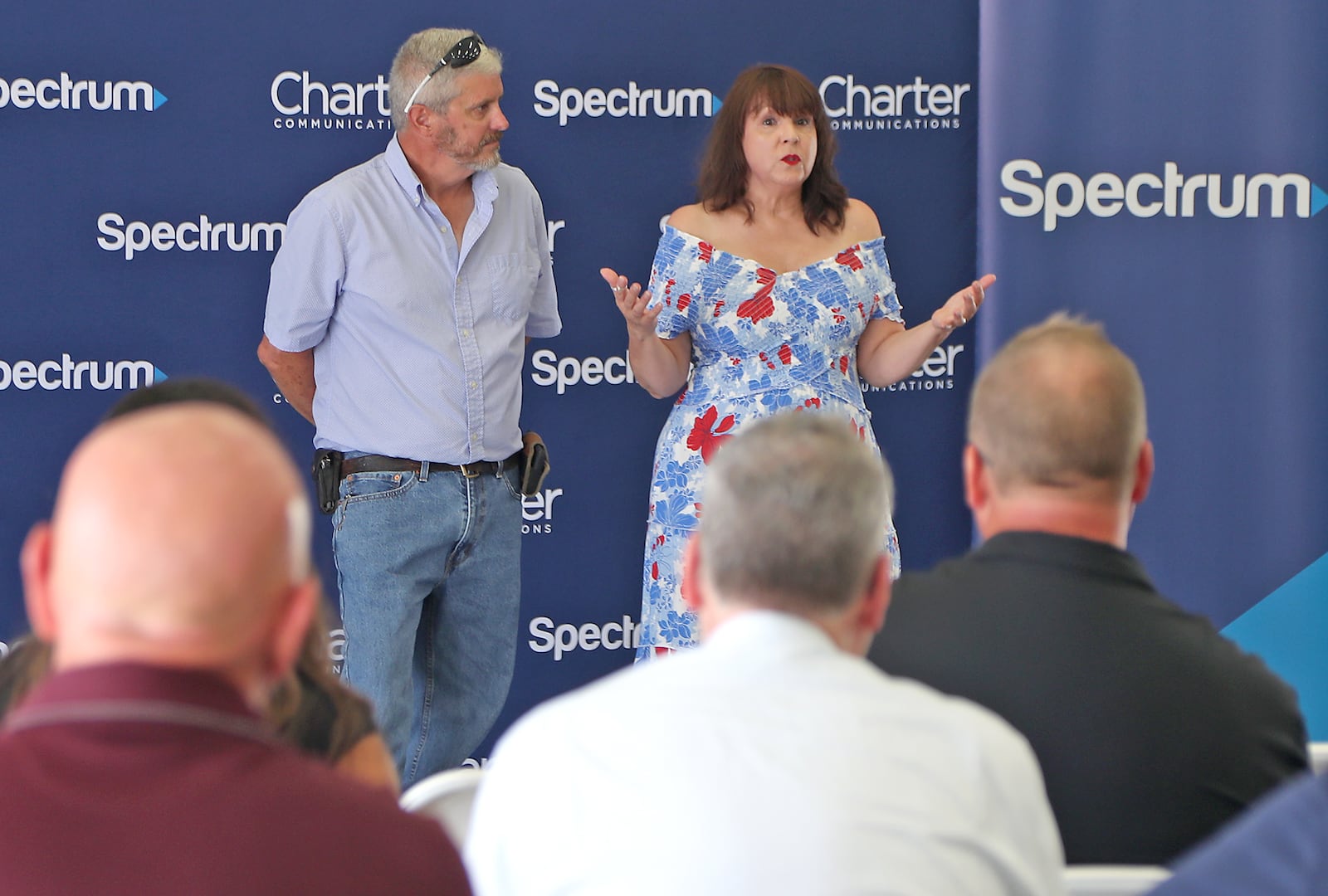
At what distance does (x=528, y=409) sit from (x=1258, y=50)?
7.07 ft

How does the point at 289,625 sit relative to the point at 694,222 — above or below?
below

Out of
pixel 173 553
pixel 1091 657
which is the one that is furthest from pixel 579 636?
pixel 173 553

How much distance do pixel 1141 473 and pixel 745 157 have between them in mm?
1760

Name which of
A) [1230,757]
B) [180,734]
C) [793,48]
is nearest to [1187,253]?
[793,48]

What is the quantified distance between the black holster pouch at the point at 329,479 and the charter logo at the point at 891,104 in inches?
67.2

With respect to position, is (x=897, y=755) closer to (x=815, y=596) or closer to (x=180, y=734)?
(x=815, y=596)

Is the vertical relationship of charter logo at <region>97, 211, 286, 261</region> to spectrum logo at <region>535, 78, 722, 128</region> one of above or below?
below

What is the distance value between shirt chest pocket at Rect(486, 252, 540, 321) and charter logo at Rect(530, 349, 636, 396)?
0.60 meters

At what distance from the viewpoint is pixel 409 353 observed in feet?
10.7

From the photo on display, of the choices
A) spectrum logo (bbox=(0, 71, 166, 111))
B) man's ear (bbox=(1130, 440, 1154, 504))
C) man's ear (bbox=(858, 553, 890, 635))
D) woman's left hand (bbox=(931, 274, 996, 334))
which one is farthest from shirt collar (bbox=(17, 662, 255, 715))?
spectrum logo (bbox=(0, 71, 166, 111))

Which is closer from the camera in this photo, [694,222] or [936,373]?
[694,222]

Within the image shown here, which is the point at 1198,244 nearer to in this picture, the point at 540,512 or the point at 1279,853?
the point at 540,512

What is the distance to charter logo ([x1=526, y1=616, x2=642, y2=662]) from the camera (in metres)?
4.14

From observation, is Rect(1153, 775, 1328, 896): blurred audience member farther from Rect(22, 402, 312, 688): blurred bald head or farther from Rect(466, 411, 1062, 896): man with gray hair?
Rect(22, 402, 312, 688): blurred bald head
